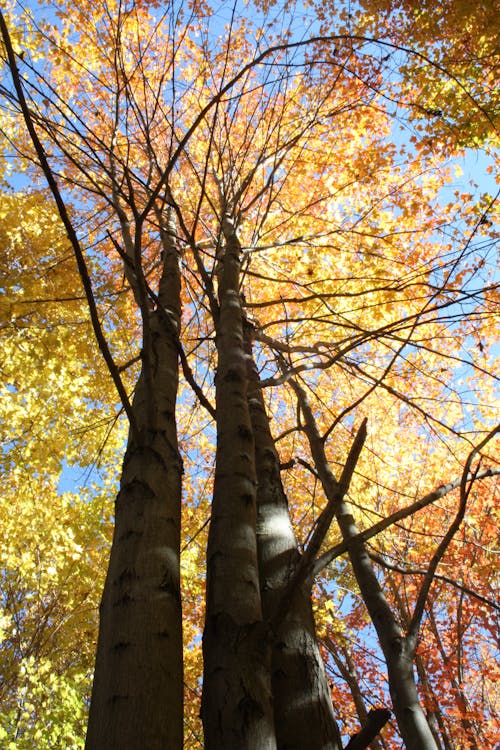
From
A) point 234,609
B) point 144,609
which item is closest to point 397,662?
point 234,609

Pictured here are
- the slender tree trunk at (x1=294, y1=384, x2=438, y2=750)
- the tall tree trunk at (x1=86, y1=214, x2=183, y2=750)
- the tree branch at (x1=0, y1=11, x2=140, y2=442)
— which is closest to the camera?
the tall tree trunk at (x1=86, y1=214, x2=183, y2=750)

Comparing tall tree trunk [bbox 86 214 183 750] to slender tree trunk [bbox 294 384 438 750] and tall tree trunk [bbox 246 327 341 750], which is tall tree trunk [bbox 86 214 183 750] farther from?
slender tree trunk [bbox 294 384 438 750]

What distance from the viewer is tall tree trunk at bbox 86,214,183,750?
740 mm

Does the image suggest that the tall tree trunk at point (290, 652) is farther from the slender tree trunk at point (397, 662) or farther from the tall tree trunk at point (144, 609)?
the slender tree trunk at point (397, 662)

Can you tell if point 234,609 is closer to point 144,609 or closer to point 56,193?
point 144,609

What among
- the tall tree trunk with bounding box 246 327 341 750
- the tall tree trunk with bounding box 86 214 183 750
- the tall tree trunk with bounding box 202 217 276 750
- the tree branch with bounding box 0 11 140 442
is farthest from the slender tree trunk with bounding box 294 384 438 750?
the tree branch with bounding box 0 11 140 442

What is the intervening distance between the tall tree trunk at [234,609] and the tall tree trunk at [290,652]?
0.25ft

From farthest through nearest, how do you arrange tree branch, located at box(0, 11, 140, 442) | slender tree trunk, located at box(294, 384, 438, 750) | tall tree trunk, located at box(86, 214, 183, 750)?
slender tree trunk, located at box(294, 384, 438, 750), tree branch, located at box(0, 11, 140, 442), tall tree trunk, located at box(86, 214, 183, 750)

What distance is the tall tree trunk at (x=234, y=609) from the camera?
81cm

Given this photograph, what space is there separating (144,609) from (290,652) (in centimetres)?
39

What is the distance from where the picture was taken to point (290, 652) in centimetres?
107

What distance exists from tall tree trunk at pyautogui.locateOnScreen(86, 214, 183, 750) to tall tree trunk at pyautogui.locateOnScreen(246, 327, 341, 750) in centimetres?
23

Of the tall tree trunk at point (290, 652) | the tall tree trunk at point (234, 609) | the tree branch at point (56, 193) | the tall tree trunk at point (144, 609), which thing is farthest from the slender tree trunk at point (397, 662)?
the tree branch at point (56, 193)

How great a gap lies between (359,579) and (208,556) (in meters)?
2.05
